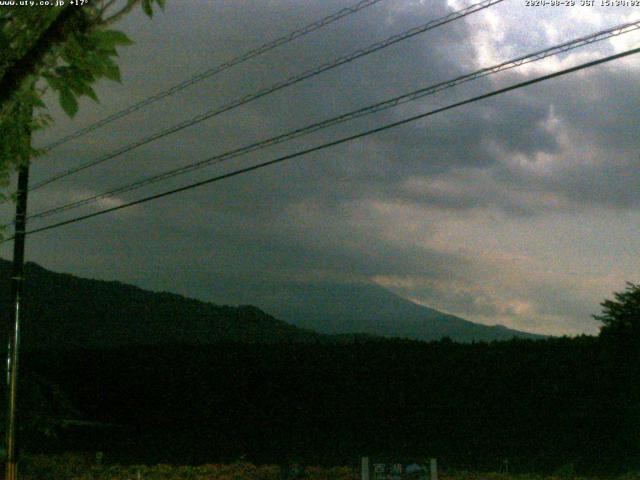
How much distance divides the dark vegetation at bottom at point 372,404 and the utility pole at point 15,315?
5227 millimetres

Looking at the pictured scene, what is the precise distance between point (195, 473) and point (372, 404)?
6234 millimetres

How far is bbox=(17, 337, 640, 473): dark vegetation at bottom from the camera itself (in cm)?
1745

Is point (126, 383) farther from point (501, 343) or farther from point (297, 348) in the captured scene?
point (501, 343)

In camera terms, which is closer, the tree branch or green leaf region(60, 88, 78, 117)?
the tree branch

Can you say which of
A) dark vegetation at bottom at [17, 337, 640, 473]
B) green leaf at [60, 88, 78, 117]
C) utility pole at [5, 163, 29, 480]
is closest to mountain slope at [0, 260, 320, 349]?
dark vegetation at bottom at [17, 337, 640, 473]

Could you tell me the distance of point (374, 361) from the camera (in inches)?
813

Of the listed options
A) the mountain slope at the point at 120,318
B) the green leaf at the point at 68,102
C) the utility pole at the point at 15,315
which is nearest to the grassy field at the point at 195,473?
the utility pole at the point at 15,315

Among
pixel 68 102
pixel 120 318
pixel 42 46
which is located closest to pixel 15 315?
pixel 68 102

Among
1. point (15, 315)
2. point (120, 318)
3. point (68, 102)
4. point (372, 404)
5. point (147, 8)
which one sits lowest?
point (372, 404)

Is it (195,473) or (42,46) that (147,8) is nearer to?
(42,46)

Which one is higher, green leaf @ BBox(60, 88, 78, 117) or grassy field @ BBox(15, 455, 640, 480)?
green leaf @ BBox(60, 88, 78, 117)

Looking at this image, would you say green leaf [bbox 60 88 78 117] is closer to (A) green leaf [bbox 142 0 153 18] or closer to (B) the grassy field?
(A) green leaf [bbox 142 0 153 18]

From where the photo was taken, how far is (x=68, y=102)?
3523 millimetres

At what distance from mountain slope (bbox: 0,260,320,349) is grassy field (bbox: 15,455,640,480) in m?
26.2
